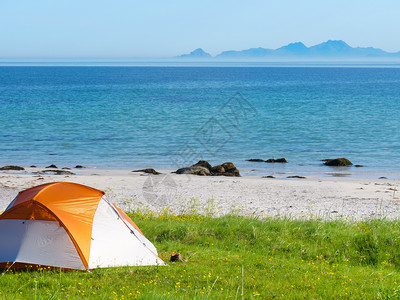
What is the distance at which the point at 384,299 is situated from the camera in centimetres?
809

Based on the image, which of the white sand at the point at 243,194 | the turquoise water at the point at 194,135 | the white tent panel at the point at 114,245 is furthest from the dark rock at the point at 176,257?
the turquoise water at the point at 194,135

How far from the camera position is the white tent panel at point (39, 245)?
384 inches

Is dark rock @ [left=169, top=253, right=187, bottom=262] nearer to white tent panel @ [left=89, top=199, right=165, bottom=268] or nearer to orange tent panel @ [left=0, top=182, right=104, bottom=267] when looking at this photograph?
white tent panel @ [left=89, top=199, right=165, bottom=268]

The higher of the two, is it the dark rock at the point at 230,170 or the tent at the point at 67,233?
the tent at the point at 67,233

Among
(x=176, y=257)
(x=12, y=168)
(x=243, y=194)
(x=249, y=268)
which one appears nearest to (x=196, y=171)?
(x=243, y=194)

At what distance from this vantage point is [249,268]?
10055 millimetres

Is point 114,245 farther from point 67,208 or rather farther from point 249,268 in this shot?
point 249,268

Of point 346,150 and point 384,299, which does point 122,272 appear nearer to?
point 384,299

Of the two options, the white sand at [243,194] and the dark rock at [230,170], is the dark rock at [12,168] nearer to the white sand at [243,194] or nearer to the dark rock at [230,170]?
the white sand at [243,194]

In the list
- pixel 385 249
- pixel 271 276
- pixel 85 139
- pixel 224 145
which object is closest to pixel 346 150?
pixel 224 145

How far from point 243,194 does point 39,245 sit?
43.2 feet

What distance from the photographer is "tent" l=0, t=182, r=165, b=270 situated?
32.2 ft

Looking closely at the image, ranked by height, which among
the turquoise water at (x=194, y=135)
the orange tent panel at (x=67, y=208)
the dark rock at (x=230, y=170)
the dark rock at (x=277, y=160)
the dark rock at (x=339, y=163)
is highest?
the orange tent panel at (x=67, y=208)

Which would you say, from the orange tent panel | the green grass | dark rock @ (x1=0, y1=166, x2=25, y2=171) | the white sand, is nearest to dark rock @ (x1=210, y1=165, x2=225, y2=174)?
the white sand
